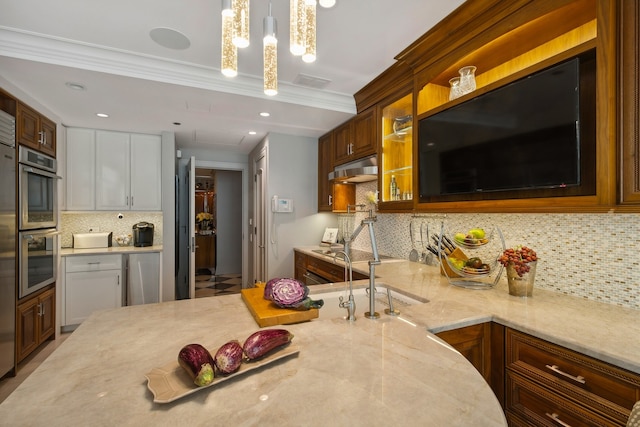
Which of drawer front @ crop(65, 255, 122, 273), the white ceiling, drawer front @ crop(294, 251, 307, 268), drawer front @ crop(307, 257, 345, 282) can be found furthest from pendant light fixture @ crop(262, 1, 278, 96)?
drawer front @ crop(65, 255, 122, 273)

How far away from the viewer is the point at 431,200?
215 cm

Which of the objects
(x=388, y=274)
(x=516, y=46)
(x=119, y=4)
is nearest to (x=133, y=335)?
(x=388, y=274)

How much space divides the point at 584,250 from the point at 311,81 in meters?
2.28

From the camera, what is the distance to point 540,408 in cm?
120

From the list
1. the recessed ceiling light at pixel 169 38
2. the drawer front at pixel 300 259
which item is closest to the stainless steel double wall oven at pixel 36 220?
the recessed ceiling light at pixel 169 38

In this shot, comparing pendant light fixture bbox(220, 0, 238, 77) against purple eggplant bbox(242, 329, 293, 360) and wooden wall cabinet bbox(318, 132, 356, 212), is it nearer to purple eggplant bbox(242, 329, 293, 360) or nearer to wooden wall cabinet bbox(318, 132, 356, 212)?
purple eggplant bbox(242, 329, 293, 360)

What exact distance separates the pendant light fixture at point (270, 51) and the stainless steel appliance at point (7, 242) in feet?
7.56

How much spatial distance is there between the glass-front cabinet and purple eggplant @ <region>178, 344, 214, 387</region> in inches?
77.2

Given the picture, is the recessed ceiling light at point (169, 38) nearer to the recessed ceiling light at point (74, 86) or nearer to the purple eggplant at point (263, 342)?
the recessed ceiling light at point (74, 86)

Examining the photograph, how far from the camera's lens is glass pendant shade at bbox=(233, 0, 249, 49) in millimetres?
1099

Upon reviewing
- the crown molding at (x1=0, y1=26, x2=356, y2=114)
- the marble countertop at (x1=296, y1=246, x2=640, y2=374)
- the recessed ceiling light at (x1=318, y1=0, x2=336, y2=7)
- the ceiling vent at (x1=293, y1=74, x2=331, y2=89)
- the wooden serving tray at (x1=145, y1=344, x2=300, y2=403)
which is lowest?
the marble countertop at (x1=296, y1=246, x2=640, y2=374)

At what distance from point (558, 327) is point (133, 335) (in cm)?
164

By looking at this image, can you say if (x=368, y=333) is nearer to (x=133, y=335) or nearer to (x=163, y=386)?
(x=163, y=386)

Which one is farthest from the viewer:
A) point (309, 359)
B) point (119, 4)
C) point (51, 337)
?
point (51, 337)
